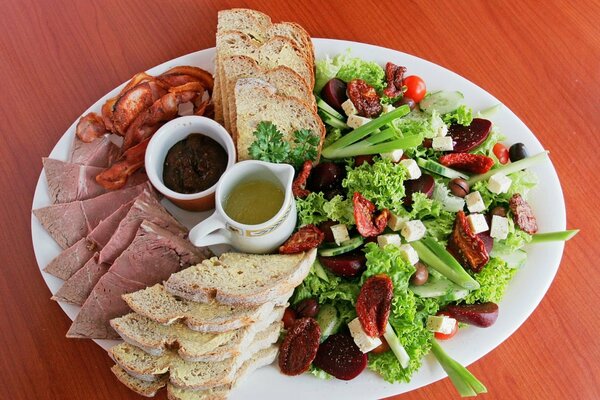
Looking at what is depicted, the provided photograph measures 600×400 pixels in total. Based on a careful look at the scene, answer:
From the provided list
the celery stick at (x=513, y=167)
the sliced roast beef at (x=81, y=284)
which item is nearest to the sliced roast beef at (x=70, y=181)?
the sliced roast beef at (x=81, y=284)

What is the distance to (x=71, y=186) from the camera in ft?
8.98

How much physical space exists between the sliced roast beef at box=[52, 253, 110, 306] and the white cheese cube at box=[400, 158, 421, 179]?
4.78 feet

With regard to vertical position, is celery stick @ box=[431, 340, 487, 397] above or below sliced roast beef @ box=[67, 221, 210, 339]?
below

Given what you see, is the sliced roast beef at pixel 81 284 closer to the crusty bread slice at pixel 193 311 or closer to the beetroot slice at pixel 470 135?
the crusty bread slice at pixel 193 311

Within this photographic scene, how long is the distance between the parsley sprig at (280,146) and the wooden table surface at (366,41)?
2.95ft

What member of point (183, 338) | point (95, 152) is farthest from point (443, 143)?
point (95, 152)

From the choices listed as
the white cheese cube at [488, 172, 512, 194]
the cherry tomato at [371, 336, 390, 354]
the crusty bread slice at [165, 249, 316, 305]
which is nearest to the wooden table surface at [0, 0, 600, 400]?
the cherry tomato at [371, 336, 390, 354]

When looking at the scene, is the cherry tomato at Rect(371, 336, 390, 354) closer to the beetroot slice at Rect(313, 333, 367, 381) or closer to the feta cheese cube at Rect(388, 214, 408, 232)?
the beetroot slice at Rect(313, 333, 367, 381)

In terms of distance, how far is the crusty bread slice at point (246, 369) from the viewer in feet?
7.55

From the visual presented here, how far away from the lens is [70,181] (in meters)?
2.74

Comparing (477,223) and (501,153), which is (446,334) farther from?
(501,153)

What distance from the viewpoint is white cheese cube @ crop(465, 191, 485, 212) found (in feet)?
8.22

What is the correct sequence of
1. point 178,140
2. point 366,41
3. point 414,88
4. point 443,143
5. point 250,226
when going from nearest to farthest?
point 250,226 → point 443,143 → point 178,140 → point 414,88 → point 366,41

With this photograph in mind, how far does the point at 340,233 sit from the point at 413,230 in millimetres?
319
